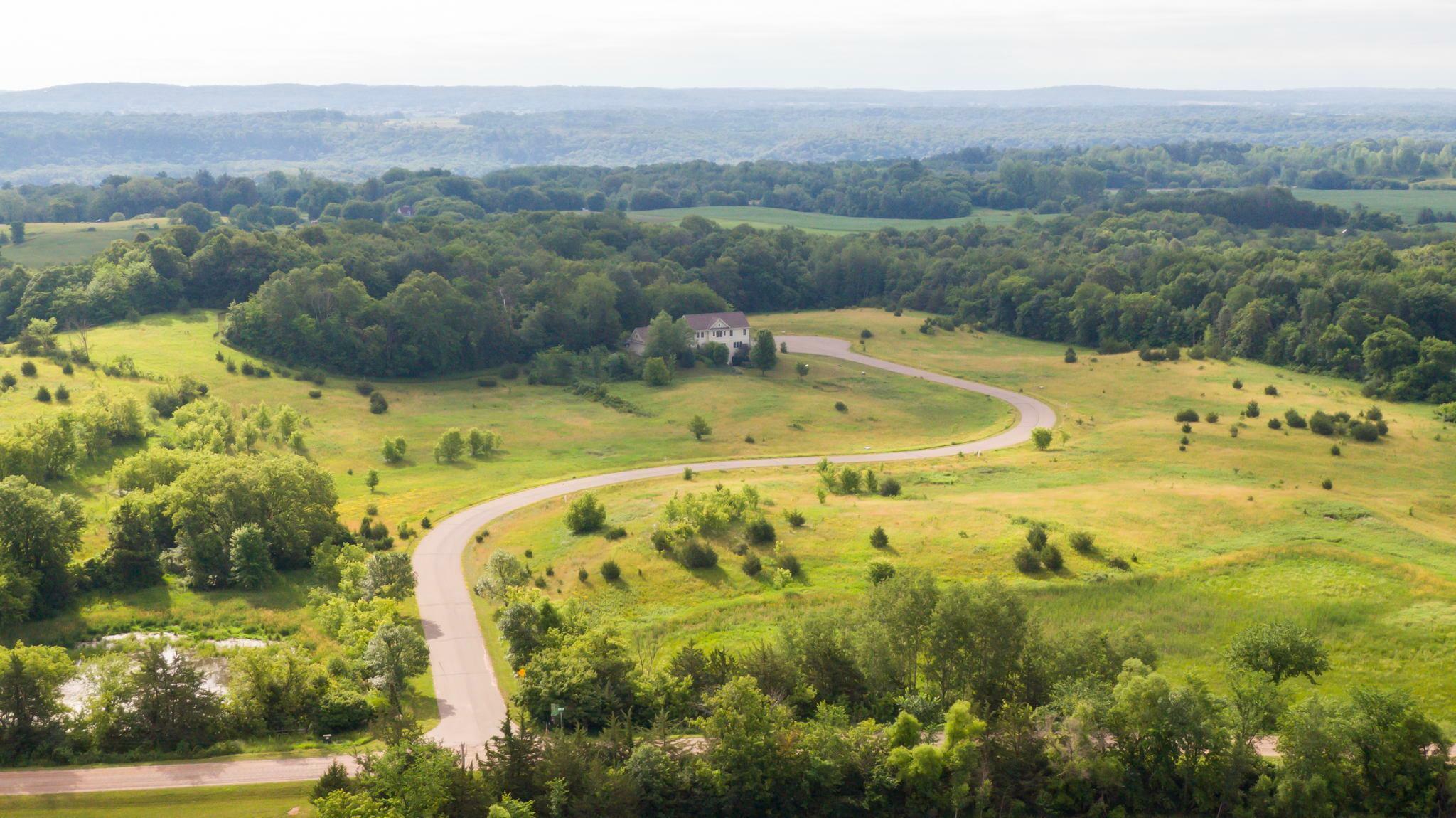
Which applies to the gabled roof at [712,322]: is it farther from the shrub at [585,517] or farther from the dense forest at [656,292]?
the shrub at [585,517]

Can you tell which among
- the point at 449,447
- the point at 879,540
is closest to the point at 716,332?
the point at 449,447

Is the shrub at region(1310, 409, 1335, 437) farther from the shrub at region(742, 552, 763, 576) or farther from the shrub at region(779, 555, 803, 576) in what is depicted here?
the shrub at region(742, 552, 763, 576)

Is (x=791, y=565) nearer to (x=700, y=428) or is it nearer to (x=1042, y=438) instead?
(x=1042, y=438)

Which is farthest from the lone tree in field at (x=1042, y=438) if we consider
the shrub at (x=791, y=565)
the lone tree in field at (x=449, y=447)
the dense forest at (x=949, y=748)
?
the lone tree in field at (x=449, y=447)

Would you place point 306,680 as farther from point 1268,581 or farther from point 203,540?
point 1268,581

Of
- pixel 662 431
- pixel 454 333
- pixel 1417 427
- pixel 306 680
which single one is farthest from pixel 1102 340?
pixel 306 680

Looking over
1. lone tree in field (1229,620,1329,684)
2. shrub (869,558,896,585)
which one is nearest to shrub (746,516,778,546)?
shrub (869,558,896,585)
